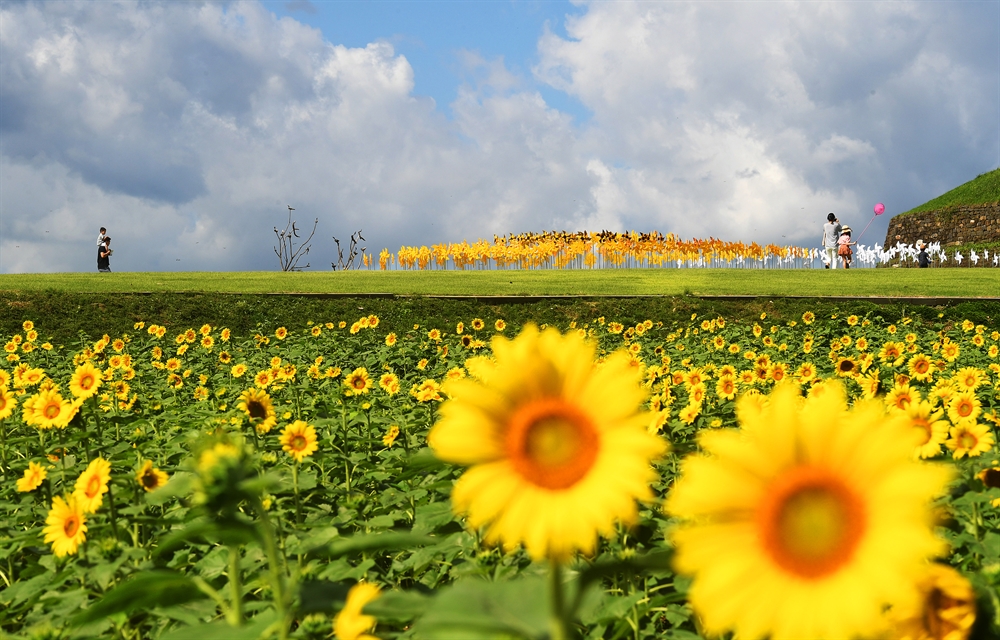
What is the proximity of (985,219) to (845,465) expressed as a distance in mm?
42697

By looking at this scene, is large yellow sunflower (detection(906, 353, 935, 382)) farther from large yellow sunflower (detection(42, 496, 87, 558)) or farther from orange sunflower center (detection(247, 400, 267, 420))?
large yellow sunflower (detection(42, 496, 87, 558))

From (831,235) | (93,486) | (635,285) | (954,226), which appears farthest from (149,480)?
(954,226)

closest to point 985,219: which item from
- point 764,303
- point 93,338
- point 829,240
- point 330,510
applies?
point 829,240

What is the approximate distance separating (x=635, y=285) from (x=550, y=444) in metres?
17.2

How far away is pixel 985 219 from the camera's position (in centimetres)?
3647

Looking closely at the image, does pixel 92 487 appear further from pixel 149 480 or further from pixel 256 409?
pixel 256 409

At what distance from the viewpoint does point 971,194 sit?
39188 millimetres

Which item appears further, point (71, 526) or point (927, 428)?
point (927, 428)

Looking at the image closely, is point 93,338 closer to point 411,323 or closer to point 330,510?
point 411,323

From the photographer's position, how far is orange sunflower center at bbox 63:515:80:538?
2164mm

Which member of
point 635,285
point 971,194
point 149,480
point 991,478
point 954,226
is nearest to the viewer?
point 991,478

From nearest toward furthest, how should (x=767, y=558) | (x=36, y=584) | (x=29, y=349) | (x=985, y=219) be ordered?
(x=767, y=558), (x=36, y=584), (x=29, y=349), (x=985, y=219)

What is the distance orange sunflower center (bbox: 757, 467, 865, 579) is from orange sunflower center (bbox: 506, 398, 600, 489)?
7.3 inches

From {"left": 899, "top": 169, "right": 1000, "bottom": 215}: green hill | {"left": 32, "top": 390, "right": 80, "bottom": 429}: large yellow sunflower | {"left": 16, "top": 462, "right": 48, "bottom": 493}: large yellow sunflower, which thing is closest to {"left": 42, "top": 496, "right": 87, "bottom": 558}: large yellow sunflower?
{"left": 16, "top": 462, "right": 48, "bottom": 493}: large yellow sunflower
